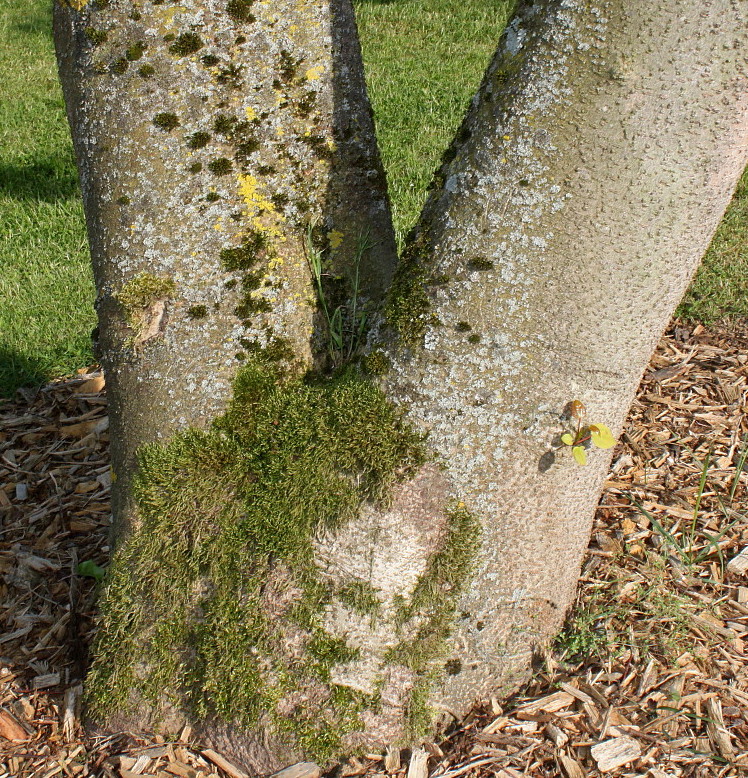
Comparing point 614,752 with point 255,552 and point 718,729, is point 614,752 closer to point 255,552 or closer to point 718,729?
point 718,729

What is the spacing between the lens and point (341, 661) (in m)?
2.11

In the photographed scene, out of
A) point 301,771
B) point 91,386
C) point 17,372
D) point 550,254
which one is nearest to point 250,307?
point 550,254

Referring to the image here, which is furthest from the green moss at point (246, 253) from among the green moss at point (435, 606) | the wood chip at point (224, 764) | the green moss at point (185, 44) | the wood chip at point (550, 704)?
the wood chip at point (550, 704)

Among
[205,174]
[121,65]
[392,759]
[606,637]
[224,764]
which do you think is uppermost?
[121,65]

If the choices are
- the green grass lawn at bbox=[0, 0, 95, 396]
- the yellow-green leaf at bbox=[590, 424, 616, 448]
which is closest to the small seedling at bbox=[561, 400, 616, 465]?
the yellow-green leaf at bbox=[590, 424, 616, 448]

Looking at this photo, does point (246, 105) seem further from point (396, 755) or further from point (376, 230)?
point (396, 755)

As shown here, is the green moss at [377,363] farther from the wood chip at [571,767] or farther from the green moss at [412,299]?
the wood chip at [571,767]

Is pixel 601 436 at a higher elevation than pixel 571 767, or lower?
higher

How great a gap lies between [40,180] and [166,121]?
18.6 feet

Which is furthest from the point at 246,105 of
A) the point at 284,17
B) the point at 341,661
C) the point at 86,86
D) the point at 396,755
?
the point at 396,755

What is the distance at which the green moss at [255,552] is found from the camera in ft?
6.84

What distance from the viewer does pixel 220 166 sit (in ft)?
7.00

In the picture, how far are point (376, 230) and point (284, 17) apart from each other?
66cm

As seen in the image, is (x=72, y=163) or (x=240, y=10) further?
(x=72, y=163)
